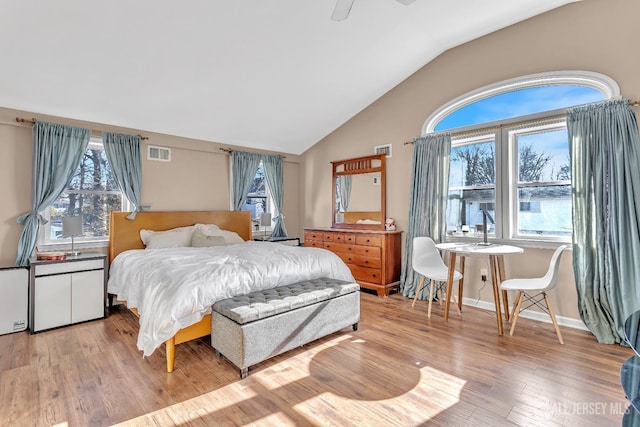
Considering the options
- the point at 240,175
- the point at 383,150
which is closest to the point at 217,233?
the point at 240,175

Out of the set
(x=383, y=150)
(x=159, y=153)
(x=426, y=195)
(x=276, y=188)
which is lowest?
(x=426, y=195)

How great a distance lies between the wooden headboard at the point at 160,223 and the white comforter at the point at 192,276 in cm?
33

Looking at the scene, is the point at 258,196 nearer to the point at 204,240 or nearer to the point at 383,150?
the point at 204,240

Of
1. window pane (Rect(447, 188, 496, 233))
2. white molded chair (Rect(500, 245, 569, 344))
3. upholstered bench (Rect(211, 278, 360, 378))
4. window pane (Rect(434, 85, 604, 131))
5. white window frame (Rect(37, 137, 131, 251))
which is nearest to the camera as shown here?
upholstered bench (Rect(211, 278, 360, 378))

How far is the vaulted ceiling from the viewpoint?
2834 millimetres

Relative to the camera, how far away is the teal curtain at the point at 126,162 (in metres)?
4.14

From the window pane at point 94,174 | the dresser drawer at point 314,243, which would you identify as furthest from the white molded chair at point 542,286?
the window pane at point 94,174

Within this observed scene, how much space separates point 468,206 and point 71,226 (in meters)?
4.86

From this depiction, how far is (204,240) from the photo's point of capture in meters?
4.33

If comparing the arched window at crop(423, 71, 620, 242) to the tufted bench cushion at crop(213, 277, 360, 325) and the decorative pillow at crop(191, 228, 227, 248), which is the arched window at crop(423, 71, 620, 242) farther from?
the decorative pillow at crop(191, 228, 227, 248)

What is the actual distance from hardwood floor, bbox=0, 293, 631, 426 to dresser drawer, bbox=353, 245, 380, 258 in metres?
1.50

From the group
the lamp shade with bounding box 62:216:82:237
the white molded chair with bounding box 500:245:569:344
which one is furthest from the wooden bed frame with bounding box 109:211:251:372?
the white molded chair with bounding box 500:245:569:344

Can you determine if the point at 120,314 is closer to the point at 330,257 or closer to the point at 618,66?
the point at 330,257

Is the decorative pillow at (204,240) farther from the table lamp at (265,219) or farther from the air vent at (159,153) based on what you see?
the air vent at (159,153)
